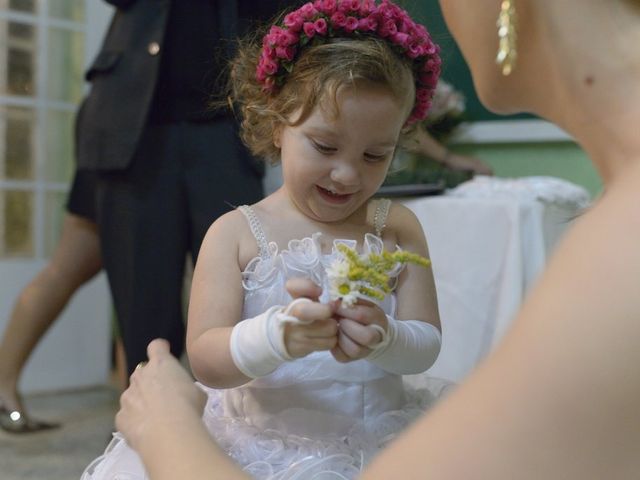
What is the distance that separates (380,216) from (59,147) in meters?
2.08

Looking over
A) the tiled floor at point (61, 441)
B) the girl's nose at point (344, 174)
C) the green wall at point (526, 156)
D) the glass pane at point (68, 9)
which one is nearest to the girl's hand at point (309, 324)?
the girl's nose at point (344, 174)

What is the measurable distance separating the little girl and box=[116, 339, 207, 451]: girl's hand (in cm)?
11

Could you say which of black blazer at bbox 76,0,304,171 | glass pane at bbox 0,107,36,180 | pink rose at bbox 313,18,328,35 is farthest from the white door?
pink rose at bbox 313,18,328,35

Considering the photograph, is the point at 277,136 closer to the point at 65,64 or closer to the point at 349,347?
the point at 349,347

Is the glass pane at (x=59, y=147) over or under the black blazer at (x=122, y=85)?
under

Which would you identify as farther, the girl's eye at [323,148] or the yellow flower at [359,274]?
the girl's eye at [323,148]

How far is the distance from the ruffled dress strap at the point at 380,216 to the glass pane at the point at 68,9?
215 centimetres

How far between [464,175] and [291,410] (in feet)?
4.84

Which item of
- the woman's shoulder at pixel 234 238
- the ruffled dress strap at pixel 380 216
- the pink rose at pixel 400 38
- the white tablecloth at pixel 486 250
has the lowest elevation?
the white tablecloth at pixel 486 250

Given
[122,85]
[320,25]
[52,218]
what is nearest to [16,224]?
[52,218]

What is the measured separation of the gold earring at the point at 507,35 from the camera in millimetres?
593

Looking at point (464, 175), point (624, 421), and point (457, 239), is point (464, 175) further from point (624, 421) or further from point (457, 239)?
point (624, 421)

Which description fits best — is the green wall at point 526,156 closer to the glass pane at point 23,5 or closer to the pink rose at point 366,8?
the glass pane at point 23,5

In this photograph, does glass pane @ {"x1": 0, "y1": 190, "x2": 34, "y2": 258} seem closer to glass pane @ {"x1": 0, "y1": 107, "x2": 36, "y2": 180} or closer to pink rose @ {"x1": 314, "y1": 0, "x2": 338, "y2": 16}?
glass pane @ {"x1": 0, "y1": 107, "x2": 36, "y2": 180}
